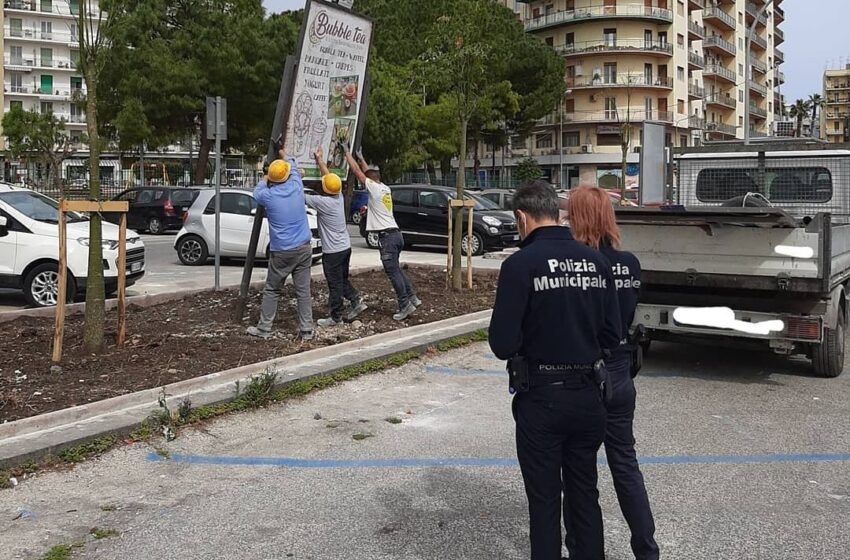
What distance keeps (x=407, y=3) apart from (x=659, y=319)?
43.5m

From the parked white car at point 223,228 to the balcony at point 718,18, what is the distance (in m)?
73.5

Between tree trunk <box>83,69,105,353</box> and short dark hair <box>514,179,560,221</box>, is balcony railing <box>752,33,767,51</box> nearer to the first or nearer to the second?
tree trunk <box>83,69,105,353</box>

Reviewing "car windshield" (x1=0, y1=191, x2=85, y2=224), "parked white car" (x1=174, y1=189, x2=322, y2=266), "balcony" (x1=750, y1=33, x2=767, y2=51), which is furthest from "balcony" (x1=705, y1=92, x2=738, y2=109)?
"car windshield" (x1=0, y1=191, x2=85, y2=224)

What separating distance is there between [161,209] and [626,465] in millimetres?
25591

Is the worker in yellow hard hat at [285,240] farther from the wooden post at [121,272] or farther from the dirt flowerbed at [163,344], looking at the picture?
the wooden post at [121,272]

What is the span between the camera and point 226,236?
16.8 meters

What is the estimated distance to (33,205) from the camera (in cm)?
1190

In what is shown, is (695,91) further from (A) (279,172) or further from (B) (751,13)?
(A) (279,172)

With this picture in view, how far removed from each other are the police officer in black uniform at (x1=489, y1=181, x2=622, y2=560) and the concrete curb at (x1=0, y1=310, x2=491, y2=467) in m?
3.25

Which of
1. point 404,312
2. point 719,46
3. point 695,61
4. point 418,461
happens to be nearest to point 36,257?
point 404,312

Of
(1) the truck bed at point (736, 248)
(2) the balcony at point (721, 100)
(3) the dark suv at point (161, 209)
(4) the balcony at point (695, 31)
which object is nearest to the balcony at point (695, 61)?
(4) the balcony at point (695, 31)

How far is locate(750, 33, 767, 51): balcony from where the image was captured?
9644 centimetres

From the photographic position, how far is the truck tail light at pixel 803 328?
23.0 feet

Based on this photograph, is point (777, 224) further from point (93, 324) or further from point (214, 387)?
Answer: point (93, 324)
